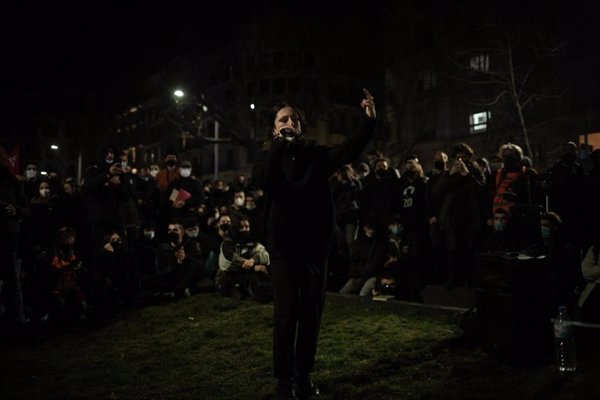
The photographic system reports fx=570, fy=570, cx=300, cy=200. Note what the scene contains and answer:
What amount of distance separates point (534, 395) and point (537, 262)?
1389 mm

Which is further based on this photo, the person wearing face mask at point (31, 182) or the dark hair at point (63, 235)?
the person wearing face mask at point (31, 182)

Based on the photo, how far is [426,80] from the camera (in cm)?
3859

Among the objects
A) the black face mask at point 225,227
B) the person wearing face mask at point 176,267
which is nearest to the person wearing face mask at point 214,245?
the black face mask at point 225,227

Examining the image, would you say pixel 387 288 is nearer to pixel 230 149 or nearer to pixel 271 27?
pixel 271 27

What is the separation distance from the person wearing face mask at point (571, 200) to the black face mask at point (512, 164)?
0.47 m

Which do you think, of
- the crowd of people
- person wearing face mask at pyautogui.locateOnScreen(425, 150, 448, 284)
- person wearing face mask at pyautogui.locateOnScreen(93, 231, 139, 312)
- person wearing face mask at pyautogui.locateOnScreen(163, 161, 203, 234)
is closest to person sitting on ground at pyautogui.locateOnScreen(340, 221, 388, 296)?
the crowd of people

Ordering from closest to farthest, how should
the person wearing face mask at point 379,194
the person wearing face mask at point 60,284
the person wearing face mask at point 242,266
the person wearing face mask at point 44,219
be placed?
1. the person wearing face mask at point 60,284
2. the person wearing face mask at point 242,266
3. the person wearing face mask at point 379,194
4. the person wearing face mask at point 44,219

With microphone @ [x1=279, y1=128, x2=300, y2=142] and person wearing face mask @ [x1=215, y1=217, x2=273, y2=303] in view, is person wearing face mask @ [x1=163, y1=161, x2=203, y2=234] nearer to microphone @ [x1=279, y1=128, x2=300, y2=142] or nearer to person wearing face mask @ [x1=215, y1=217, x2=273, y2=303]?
person wearing face mask @ [x1=215, y1=217, x2=273, y2=303]

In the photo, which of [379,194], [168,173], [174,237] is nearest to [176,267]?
[174,237]

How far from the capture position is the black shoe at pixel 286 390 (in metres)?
4.51

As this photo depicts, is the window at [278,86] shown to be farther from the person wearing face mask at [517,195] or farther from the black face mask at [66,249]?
the black face mask at [66,249]

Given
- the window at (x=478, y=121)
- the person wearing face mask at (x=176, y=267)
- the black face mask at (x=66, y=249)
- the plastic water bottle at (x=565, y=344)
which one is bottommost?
the plastic water bottle at (x=565, y=344)

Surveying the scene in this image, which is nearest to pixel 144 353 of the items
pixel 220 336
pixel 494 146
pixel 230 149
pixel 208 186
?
pixel 220 336

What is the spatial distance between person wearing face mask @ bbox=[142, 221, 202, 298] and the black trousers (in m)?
6.10
